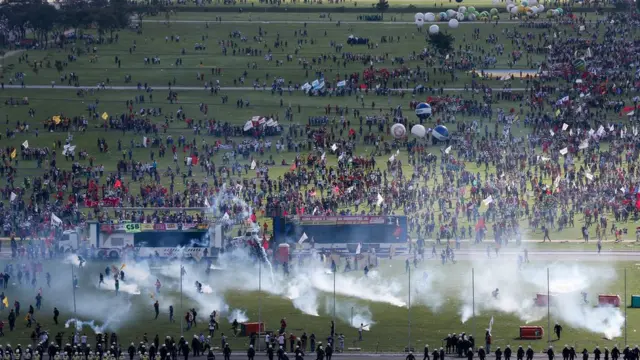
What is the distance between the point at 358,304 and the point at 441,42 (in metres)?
87.1

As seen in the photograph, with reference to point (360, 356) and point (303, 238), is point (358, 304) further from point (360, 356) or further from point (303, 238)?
point (303, 238)

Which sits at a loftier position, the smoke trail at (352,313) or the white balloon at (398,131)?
the white balloon at (398,131)

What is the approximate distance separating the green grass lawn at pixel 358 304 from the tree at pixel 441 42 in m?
73.7

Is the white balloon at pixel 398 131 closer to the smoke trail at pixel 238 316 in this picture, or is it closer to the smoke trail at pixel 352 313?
the smoke trail at pixel 352 313

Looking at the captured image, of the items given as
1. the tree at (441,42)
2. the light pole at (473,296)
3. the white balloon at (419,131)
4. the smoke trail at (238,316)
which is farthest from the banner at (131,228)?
the tree at (441,42)

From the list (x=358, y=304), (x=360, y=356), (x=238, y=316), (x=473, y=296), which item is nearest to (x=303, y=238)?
(x=358, y=304)

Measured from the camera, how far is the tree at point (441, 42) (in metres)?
191

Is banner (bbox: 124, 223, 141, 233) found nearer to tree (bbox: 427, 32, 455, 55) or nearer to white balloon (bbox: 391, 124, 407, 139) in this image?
white balloon (bbox: 391, 124, 407, 139)

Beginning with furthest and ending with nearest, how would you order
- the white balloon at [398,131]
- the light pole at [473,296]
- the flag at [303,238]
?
the white balloon at [398,131] < the flag at [303,238] < the light pole at [473,296]

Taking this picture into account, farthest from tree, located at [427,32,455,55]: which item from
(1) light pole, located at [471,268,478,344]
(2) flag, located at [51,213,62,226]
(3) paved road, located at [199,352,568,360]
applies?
(3) paved road, located at [199,352,568,360]

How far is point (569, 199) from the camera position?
137 meters

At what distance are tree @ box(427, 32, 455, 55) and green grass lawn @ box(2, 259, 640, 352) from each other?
7367 cm

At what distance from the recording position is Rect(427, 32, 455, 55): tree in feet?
628

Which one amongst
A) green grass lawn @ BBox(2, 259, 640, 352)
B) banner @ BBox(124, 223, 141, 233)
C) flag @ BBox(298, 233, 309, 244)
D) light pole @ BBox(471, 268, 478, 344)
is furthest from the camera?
banner @ BBox(124, 223, 141, 233)
